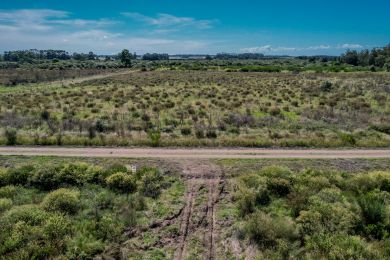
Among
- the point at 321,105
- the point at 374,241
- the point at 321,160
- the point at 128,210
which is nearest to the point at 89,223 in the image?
the point at 128,210

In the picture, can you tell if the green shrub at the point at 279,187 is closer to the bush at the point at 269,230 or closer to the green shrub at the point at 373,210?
the bush at the point at 269,230

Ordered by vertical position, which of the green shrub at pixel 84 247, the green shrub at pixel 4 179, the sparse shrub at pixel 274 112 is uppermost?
the sparse shrub at pixel 274 112

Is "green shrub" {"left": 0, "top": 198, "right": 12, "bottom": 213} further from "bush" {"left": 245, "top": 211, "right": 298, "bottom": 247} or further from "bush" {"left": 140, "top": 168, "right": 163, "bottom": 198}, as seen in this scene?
"bush" {"left": 245, "top": 211, "right": 298, "bottom": 247}

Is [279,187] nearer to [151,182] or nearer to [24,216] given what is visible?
[151,182]

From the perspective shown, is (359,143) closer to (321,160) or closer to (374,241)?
(321,160)

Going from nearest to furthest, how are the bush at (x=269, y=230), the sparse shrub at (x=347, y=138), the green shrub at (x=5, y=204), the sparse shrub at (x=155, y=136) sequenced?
the bush at (x=269, y=230) → the green shrub at (x=5, y=204) → the sparse shrub at (x=155, y=136) → the sparse shrub at (x=347, y=138)

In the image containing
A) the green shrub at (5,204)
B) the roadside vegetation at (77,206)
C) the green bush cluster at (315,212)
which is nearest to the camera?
the green bush cluster at (315,212)

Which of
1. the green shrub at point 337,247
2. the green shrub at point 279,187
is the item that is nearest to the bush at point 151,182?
the green shrub at point 279,187
